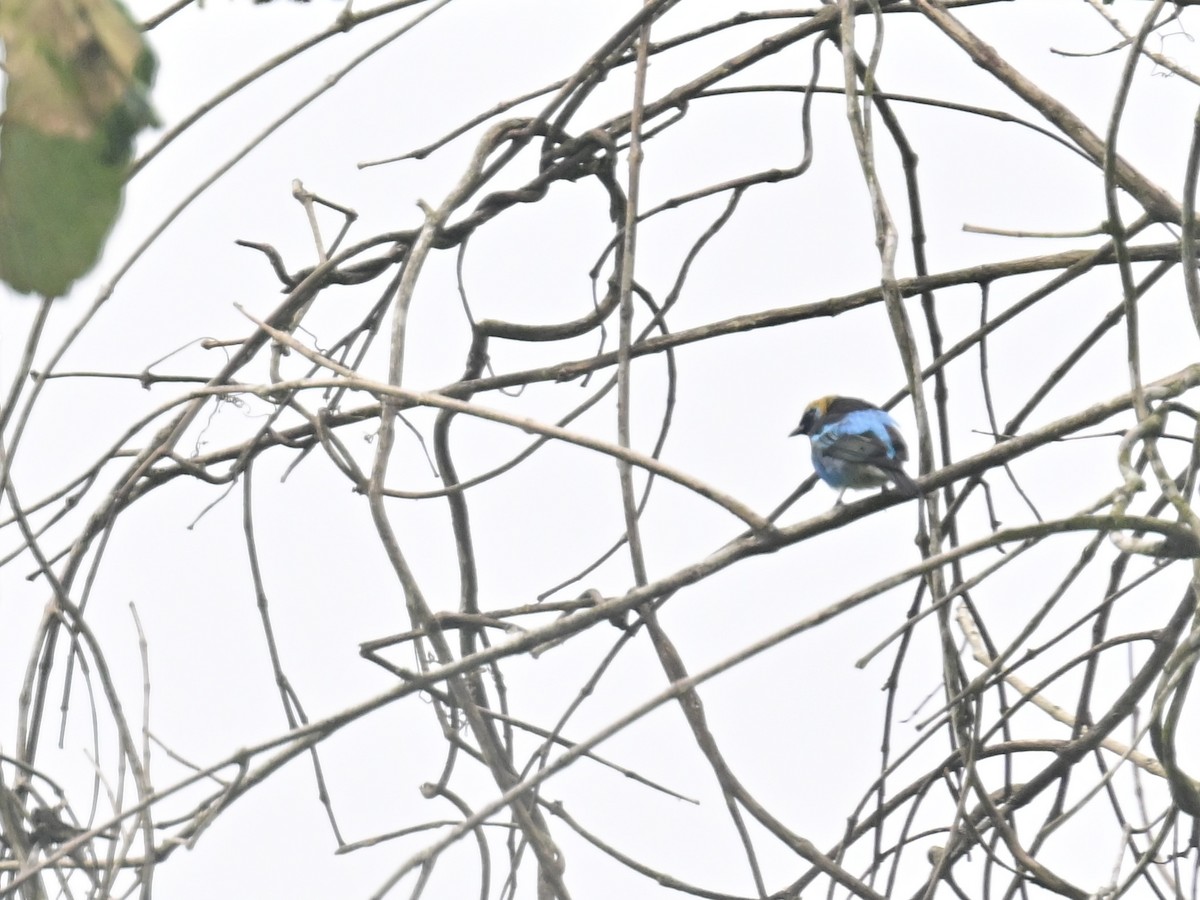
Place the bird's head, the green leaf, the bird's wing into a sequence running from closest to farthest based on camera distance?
1. the green leaf
2. the bird's wing
3. the bird's head

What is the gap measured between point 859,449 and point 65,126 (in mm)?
3911

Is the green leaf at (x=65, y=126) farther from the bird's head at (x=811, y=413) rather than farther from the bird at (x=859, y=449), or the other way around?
the bird's head at (x=811, y=413)

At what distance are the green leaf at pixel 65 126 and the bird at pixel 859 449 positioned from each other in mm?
3699

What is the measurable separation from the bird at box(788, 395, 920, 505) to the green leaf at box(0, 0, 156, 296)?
3699 mm

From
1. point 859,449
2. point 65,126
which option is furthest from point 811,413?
point 65,126

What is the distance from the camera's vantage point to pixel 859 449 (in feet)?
14.9

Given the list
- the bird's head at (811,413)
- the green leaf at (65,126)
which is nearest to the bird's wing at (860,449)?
the bird's head at (811,413)

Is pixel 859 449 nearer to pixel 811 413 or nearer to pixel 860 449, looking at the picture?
pixel 860 449

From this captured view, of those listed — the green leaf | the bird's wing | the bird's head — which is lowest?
the green leaf

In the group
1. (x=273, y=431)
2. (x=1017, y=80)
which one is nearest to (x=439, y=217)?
(x=273, y=431)

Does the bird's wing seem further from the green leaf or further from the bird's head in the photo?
the green leaf

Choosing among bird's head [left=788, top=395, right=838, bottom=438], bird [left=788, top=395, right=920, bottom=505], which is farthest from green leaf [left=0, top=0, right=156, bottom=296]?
bird's head [left=788, top=395, right=838, bottom=438]

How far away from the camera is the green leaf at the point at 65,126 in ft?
2.69

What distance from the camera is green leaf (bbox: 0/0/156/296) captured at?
82 cm
